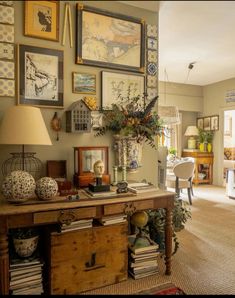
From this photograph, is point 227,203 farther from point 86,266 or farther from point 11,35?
point 11,35

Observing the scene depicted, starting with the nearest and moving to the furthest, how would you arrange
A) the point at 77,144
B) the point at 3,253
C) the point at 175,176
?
the point at 3,253
the point at 77,144
the point at 175,176

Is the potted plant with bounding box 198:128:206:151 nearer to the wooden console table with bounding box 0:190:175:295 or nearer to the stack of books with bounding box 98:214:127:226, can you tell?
the wooden console table with bounding box 0:190:175:295

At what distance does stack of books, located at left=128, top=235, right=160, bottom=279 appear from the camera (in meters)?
1.95

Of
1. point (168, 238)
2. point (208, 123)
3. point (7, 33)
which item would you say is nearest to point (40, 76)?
point (7, 33)

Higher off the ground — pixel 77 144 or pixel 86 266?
pixel 77 144

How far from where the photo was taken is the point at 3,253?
147 centimetres

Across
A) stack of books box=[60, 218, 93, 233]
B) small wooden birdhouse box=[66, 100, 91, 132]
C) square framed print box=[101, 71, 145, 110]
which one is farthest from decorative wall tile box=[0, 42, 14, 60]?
stack of books box=[60, 218, 93, 233]

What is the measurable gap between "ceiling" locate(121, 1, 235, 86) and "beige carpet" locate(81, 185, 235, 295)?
177 cm

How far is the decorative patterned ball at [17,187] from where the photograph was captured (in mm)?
1551

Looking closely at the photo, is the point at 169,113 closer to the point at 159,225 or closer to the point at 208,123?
the point at 159,225

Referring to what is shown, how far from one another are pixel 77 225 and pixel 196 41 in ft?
6.69

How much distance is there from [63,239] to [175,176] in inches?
118

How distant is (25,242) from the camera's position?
1717mm

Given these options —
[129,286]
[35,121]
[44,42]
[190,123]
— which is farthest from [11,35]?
[190,123]
